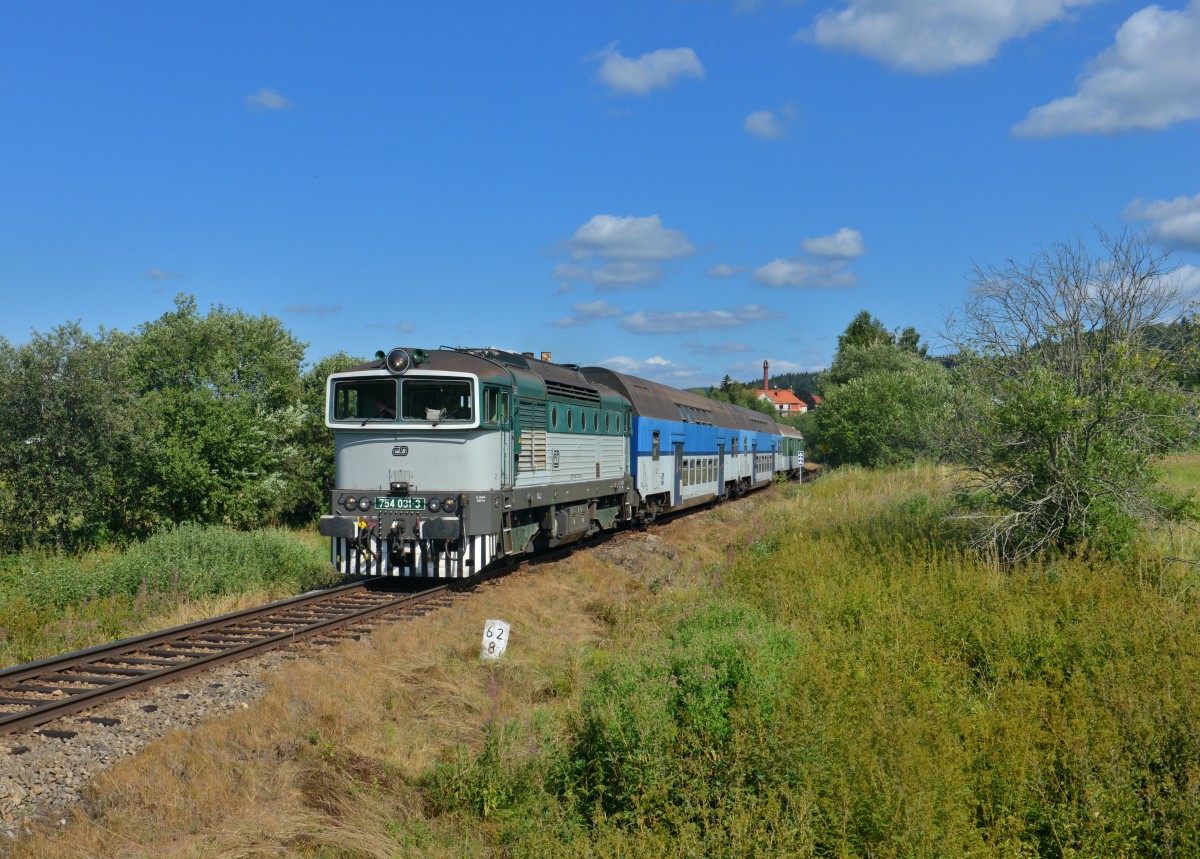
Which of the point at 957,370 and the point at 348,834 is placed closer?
the point at 348,834

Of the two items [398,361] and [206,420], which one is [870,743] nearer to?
[398,361]

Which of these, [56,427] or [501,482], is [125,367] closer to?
[56,427]

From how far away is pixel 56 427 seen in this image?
2117cm

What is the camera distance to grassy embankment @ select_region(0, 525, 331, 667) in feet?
39.3

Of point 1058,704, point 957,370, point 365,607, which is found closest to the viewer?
point 1058,704

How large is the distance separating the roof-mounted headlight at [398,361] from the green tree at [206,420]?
12.3 metres

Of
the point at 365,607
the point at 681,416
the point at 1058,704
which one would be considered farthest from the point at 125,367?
the point at 1058,704

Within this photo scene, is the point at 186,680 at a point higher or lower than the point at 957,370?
lower

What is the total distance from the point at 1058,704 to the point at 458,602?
8.59m

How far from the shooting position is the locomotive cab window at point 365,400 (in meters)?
14.2

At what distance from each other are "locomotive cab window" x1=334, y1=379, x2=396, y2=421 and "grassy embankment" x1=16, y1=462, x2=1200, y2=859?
4519 mm

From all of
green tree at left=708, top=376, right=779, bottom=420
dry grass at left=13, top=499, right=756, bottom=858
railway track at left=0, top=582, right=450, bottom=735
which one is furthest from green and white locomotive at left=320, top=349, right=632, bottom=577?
green tree at left=708, top=376, right=779, bottom=420

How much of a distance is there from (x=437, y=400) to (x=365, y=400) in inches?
51.1

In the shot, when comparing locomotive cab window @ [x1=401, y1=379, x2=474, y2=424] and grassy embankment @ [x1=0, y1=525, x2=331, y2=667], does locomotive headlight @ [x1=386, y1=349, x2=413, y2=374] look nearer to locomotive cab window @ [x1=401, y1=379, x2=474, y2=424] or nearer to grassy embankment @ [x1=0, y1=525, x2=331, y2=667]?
Result: locomotive cab window @ [x1=401, y1=379, x2=474, y2=424]
